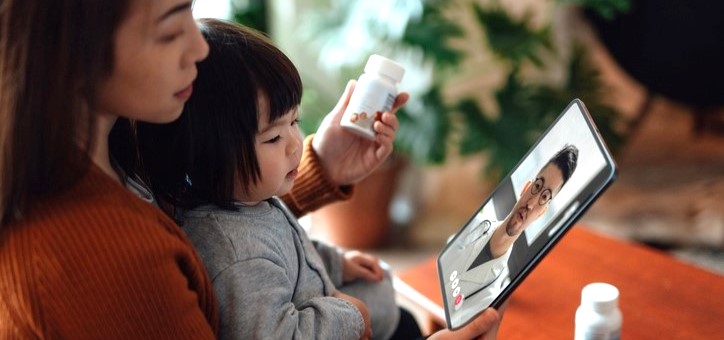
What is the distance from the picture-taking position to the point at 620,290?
1.23 meters

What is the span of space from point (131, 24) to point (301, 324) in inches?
14.8

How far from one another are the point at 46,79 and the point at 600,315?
2.03 ft

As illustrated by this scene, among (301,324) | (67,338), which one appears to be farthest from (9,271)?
(301,324)

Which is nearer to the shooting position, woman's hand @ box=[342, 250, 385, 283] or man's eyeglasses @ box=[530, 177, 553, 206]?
man's eyeglasses @ box=[530, 177, 553, 206]

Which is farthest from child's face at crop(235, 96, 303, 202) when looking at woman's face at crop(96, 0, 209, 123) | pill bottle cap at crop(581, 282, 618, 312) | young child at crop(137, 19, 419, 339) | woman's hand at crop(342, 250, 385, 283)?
pill bottle cap at crop(581, 282, 618, 312)

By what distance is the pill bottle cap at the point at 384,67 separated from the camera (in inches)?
41.2

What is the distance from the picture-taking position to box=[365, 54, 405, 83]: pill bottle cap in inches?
41.2

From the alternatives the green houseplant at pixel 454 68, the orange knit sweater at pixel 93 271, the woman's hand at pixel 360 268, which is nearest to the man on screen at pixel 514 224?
the woman's hand at pixel 360 268

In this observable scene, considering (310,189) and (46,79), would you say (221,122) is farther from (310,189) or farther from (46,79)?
(310,189)

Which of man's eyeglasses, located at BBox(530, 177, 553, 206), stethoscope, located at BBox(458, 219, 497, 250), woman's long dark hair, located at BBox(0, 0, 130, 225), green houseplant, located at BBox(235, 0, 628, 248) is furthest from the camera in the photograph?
green houseplant, located at BBox(235, 0, 628, 248)

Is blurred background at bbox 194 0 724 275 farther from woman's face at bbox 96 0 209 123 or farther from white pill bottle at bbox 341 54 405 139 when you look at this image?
woman's face at bbox 96 0 209 123

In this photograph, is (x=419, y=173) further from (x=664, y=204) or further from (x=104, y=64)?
(x=104, y=64)

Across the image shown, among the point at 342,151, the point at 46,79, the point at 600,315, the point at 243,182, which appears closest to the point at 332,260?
the point at 342,151

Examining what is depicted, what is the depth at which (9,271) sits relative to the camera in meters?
0.72
